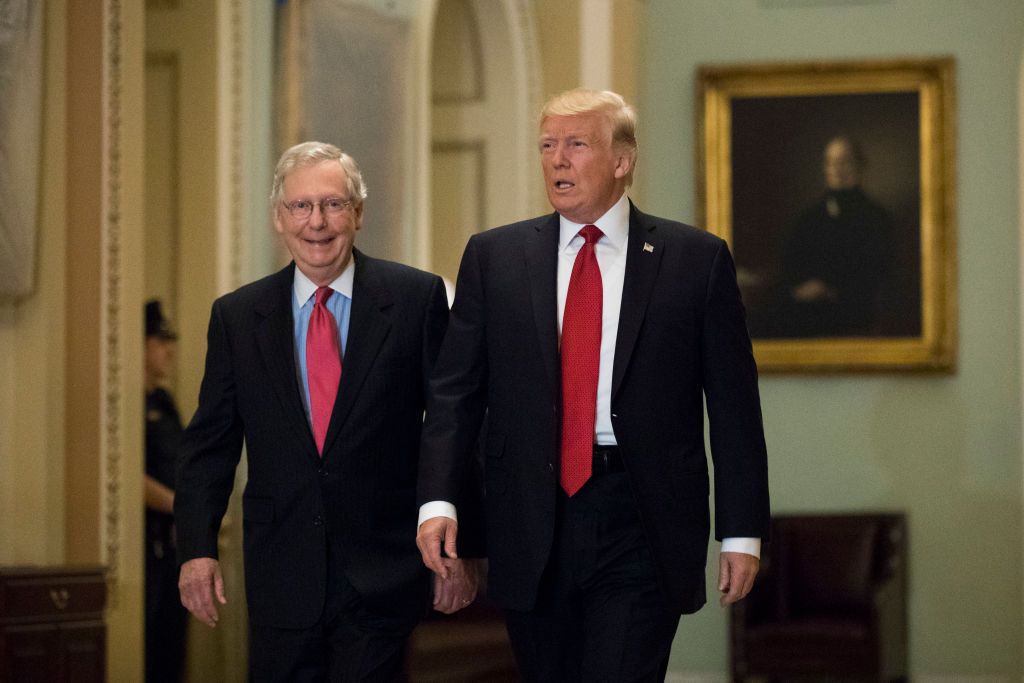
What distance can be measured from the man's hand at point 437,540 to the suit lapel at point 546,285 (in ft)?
1.15

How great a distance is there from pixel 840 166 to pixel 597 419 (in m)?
5.92

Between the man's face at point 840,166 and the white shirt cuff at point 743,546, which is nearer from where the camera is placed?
the white shirt cuff at point 743,546

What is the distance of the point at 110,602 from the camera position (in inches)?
187

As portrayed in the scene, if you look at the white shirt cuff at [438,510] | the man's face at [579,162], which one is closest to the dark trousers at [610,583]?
the white shirt cuff at [438,510]

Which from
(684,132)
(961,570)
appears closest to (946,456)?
(961,570)

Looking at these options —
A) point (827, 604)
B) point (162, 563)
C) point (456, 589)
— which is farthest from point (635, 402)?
point (827, 604)

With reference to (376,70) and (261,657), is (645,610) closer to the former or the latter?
(261,657)

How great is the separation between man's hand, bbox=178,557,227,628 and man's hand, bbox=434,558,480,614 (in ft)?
1.56

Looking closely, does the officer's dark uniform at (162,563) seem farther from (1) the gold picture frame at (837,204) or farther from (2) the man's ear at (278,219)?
(1) the gold picture frame at (837,204)

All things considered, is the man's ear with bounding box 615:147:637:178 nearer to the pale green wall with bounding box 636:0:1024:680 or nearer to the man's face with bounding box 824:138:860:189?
the pale green wall with bounding box 636:0:1024:680

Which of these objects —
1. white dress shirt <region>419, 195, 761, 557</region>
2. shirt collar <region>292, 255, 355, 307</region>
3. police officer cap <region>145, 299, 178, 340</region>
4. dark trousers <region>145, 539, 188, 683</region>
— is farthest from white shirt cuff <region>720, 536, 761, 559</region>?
dark trousers <region>145, 539, 188, 683</region>

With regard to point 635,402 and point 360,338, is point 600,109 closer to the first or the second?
point 635,402

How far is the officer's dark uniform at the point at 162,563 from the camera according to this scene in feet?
19.9

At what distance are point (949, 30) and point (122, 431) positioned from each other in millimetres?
5628
